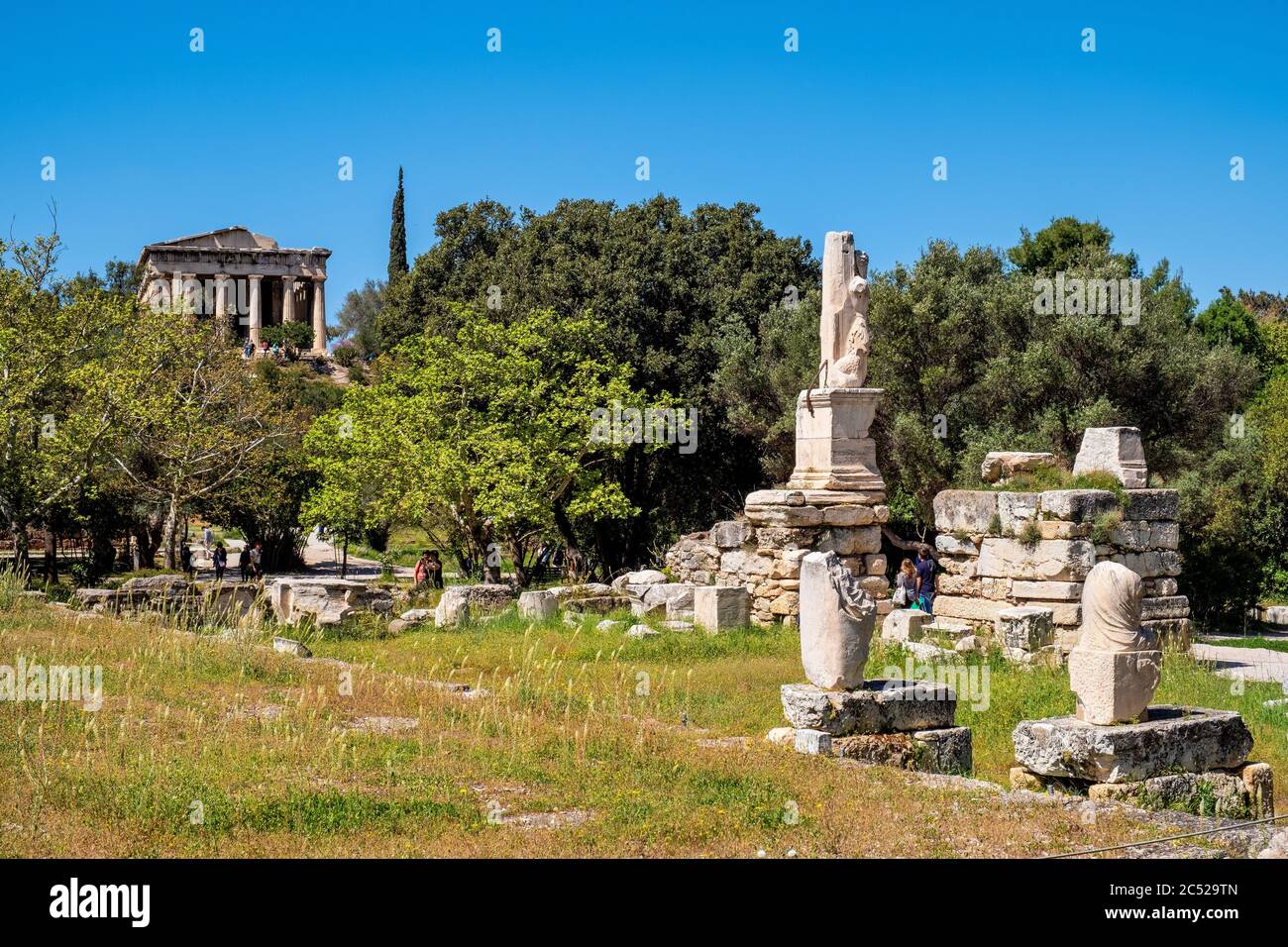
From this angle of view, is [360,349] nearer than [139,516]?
No

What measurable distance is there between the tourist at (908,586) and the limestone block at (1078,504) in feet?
11.1

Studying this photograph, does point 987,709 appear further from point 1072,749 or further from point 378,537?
point 378,537

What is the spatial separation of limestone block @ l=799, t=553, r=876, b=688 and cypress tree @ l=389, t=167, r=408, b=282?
54.1 m

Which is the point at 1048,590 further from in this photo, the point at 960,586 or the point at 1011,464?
the point at 1011,464

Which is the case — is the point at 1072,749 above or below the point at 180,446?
below

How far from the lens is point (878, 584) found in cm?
1738

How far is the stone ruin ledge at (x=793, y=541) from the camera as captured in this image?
56.1ft

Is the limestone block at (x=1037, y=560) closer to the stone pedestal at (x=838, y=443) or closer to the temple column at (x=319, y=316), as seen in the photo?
the stone pedestal at (x=838, y=443)

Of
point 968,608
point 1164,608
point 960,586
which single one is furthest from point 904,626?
point 1164,608

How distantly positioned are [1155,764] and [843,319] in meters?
9.82
